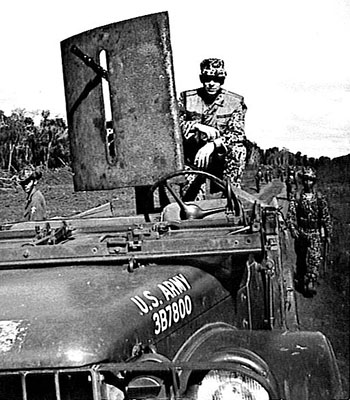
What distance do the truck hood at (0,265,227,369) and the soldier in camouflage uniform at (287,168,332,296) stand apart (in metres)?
10.8

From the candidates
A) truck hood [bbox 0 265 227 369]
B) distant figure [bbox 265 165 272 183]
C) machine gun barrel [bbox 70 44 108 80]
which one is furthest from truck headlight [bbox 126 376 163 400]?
distant figure [bbox 265 165 272 183]

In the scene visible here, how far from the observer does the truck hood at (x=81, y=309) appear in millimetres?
3041

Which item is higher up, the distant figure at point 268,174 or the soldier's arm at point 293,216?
the distant figure at point 268,174

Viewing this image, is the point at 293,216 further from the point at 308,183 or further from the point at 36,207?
the point at 36,207

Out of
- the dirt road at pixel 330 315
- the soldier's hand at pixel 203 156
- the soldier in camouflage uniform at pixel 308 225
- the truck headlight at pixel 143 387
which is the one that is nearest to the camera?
the truck headlight at pixel 143 387

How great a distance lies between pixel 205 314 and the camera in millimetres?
4305

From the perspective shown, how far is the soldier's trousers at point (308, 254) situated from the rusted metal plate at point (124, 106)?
8.62 metres

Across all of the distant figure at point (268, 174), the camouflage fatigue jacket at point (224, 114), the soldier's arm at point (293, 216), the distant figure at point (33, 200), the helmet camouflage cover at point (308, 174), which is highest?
the camouflage fatigue jacket at point (224, 114)

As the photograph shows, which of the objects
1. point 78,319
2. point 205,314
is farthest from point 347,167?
point 78,319

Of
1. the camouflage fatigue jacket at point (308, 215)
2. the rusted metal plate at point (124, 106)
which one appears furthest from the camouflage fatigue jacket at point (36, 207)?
the camouflage fatigue jacket at point (308, 215)

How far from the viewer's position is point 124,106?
5.75m

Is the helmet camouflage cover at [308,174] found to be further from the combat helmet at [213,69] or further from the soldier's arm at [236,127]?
the combat helmet at [213,69]

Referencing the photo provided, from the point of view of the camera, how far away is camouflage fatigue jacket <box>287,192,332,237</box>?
614 inches

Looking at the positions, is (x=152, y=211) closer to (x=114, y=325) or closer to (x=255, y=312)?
(x=255, y=312)
